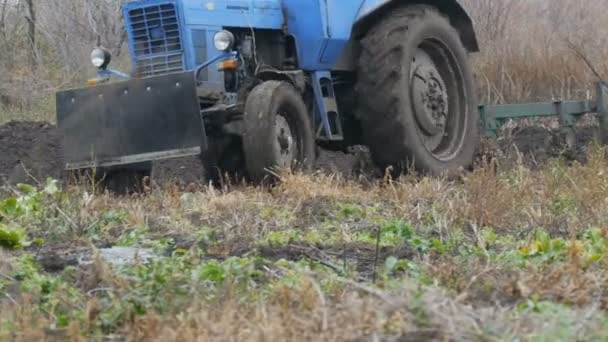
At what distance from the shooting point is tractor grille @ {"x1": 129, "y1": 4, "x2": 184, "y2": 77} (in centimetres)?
957

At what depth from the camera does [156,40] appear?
9688mm

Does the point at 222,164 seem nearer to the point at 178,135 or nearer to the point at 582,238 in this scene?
the point at 178,135

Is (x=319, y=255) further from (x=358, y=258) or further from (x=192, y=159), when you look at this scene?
(x=192, y=159)

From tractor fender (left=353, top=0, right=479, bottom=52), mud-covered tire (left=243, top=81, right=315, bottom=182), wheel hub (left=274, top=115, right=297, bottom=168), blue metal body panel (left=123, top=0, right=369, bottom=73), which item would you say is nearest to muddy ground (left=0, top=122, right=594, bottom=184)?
mud-covered tire (left=243, top=81, right=315, bottom=182)

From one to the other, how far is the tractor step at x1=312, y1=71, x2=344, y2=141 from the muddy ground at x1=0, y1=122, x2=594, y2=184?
0.33m

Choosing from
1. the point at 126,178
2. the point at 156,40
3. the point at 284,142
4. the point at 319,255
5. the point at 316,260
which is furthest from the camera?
the point at 126,178

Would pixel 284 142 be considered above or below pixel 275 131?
below

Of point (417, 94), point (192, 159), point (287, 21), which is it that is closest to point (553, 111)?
point (417, 94)

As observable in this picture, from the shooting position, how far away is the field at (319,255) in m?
3.32

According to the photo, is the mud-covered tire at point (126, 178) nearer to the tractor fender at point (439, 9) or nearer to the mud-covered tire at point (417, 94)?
the mud-covered tire at point (417, 94)

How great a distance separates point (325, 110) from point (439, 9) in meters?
2.07

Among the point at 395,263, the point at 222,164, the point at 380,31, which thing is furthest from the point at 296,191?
the point at 395,263

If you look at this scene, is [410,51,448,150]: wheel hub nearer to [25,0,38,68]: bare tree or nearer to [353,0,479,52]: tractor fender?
[353,0,479,52]: tractor fender

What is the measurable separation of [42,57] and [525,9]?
849 centimetres
